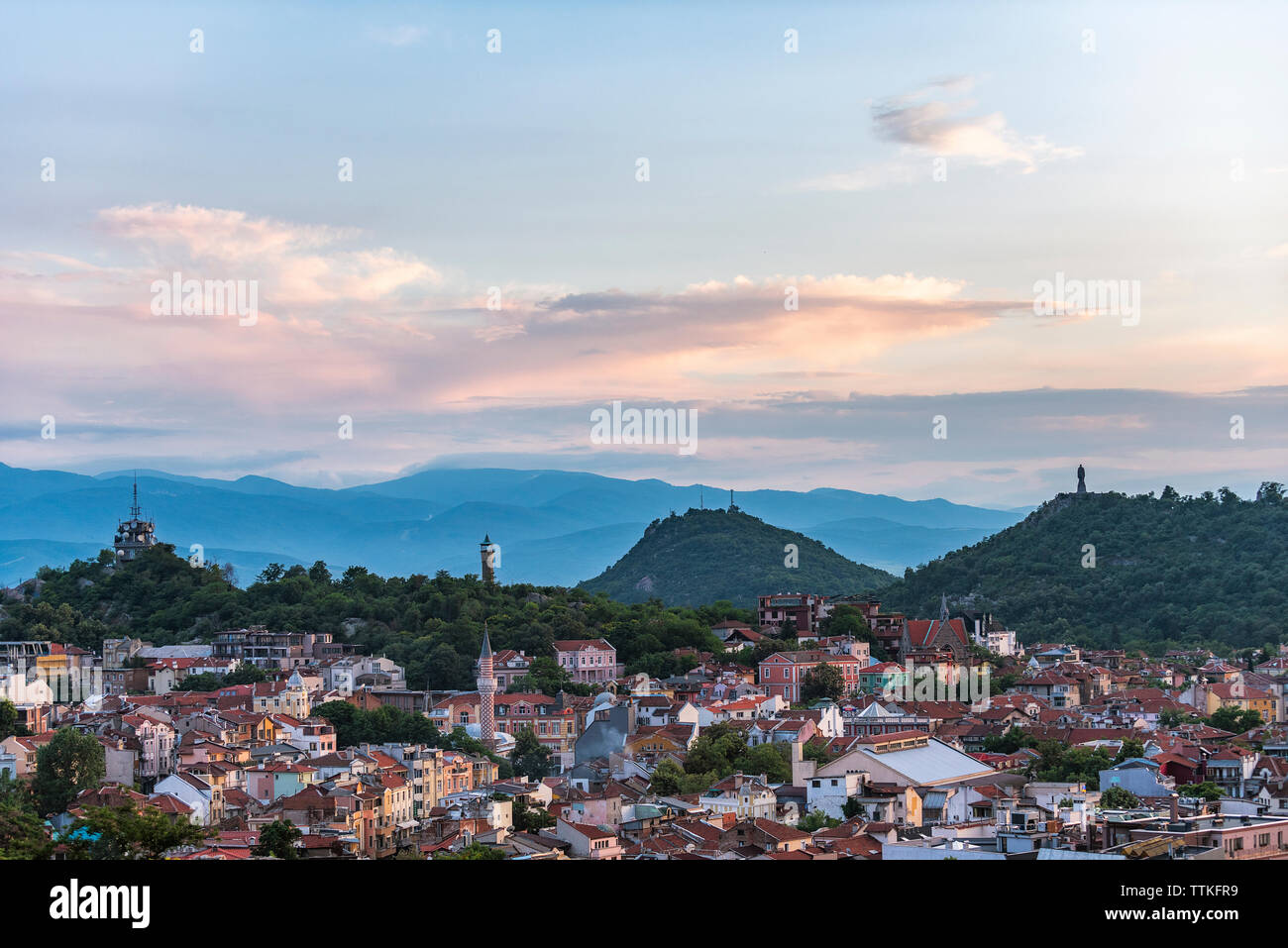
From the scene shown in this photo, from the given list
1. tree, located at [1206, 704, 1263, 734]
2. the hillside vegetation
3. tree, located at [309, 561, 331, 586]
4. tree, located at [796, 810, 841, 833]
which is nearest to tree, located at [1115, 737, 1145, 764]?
tree, located at [796, 810, 841, 833]

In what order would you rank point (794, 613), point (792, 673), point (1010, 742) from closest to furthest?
1. point (1010, 742)
2. point (792, 673)
3. point (794, 613)

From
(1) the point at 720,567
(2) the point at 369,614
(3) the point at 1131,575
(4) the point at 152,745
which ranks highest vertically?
(1) the point at 720,567

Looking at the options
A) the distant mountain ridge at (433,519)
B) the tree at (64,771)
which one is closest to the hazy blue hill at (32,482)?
the distant mountain ridge at (433,519)

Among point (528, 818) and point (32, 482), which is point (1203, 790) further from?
point (32, 482)

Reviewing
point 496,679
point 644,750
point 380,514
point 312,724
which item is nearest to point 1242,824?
point 644,750

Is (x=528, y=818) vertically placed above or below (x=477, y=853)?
below

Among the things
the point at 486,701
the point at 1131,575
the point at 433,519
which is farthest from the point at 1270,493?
the point at 433,519

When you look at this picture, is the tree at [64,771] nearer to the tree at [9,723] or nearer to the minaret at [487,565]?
the tree at [9,723]
